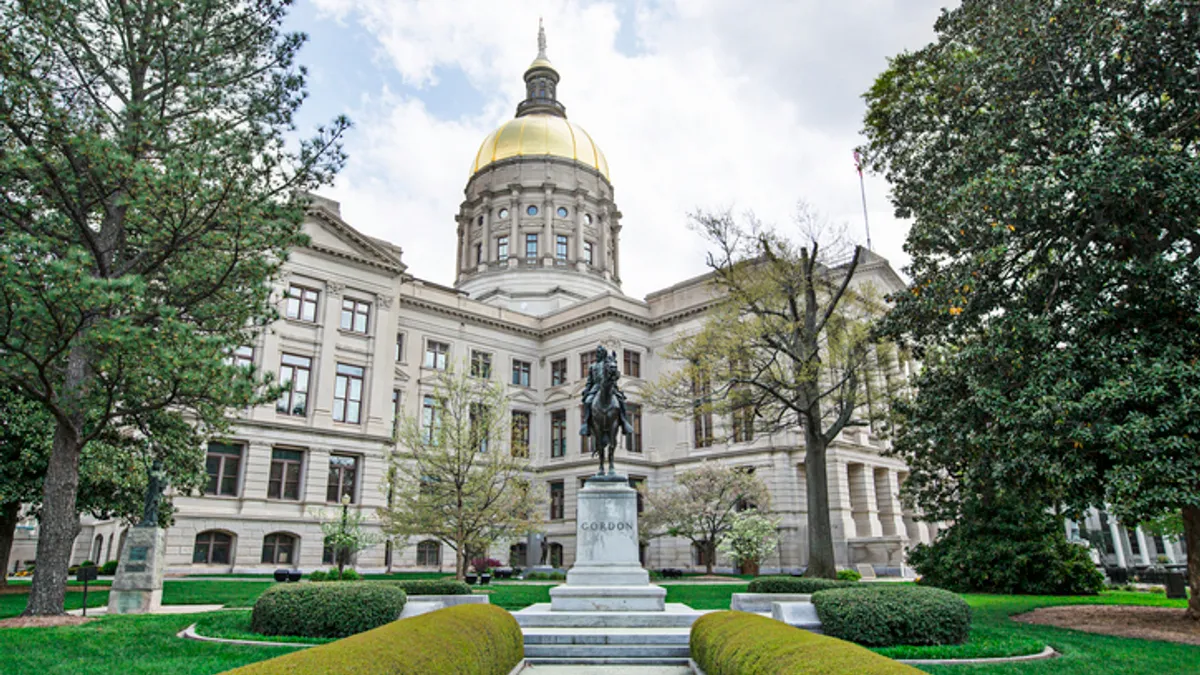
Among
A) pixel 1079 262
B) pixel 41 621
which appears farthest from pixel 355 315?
pixel 1079 262

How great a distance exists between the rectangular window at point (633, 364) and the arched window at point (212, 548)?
23.5 meters

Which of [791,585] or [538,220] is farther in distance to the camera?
[538,220]

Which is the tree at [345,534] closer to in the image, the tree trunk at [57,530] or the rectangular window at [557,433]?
the tree trunk at [57,530]

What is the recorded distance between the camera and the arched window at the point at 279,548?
35.6 meters

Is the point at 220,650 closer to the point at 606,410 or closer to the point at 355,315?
the point at 606,410

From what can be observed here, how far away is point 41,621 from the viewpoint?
13016mm

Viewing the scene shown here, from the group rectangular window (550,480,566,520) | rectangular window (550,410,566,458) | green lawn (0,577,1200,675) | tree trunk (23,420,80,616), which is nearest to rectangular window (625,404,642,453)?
rectangular window (550,410,566,458)

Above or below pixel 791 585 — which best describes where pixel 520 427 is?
above

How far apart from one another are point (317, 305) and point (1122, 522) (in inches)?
1421

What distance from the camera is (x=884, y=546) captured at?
3766 cm

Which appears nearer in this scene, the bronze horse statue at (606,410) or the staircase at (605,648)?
the staircase at (605,648)

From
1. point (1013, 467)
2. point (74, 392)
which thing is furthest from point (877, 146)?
point (74, 392)

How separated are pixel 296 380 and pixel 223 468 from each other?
5.41 meters

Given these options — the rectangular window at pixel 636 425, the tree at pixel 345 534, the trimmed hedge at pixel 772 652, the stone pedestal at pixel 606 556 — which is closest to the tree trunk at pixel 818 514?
the stone pedestal at pixel 606 556
